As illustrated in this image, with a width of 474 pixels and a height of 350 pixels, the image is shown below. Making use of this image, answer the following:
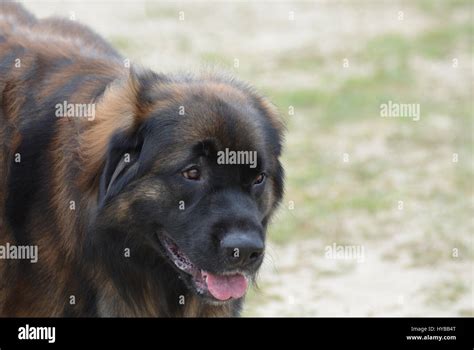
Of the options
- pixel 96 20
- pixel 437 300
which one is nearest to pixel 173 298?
pixel 437 300

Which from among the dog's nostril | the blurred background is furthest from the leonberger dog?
the blurred background

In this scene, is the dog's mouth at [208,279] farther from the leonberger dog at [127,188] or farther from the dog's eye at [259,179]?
the dog's eye at [259,179]

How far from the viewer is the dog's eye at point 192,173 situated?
6449 mm

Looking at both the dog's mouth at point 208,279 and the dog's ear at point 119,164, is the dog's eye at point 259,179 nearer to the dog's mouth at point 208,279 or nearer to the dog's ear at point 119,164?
the dog's mouth at point 208,279

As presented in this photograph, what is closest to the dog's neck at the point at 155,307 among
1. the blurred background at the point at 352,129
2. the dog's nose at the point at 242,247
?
the dog's nose at the point at 242,247

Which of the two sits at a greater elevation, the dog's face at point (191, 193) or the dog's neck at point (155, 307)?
the dog's face at point (191, 193)

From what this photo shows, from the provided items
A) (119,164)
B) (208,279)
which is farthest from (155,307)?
(119,164)

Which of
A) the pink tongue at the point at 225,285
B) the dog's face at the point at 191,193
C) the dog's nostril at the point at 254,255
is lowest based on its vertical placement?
the pink tongue at the point at 225,285

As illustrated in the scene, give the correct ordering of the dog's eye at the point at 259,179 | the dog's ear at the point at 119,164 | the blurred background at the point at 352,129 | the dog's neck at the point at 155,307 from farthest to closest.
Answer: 1. the blurred background at the point at 352,129
2. the dog's neck at the point at 155,307
3. the dog's eye at the point at 259,179
4. the dog's ear at the point at 119,164

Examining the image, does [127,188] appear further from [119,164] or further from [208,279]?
[208,279]

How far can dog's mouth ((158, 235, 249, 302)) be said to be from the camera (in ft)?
21.3

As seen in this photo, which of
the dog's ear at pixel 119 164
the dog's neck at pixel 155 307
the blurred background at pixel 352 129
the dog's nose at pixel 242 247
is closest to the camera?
the dog's nose at pixel 242 247

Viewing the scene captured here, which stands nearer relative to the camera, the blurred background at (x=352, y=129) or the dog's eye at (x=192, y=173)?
the dog's eye at (x=192, y=173)
